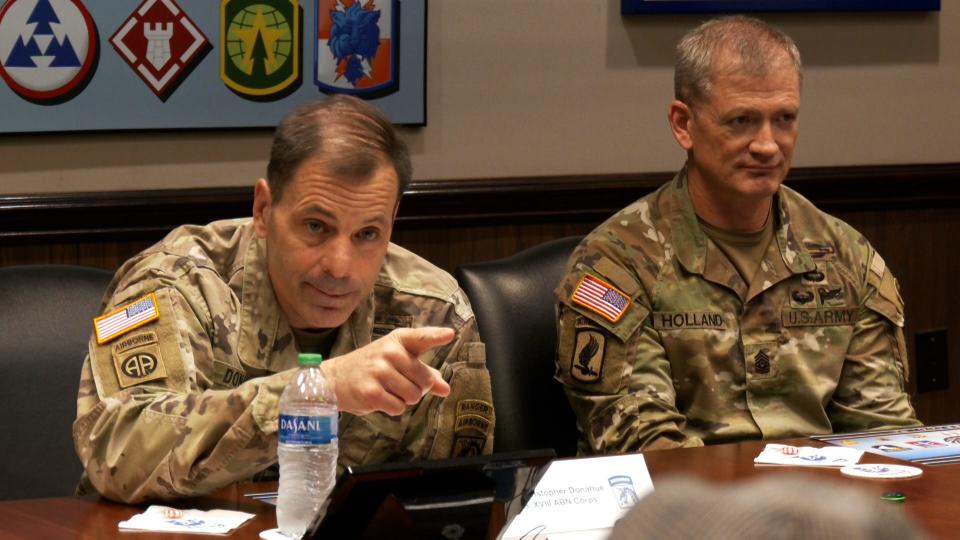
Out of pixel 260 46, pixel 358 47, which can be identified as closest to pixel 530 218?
pixel 358 47

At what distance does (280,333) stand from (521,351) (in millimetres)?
709

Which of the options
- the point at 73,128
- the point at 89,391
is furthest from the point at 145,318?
the point at 73,128

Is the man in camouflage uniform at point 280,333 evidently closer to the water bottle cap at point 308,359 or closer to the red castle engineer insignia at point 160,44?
the water bottle cap at point 308,359

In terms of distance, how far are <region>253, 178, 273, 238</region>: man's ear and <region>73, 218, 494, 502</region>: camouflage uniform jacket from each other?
0.04 metres

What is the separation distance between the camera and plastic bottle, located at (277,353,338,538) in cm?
189

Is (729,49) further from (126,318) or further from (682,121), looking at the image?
(126,318)

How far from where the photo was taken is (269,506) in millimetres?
2043

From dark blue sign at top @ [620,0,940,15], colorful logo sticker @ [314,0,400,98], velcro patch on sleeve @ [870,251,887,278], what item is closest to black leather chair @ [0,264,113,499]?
colorful logo sticker @ [314,0,400,98]

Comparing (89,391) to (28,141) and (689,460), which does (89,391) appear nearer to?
(689,460)

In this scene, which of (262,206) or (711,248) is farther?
(711,248)

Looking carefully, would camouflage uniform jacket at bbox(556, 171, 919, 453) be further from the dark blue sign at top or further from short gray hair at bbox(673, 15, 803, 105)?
the dark blue sign at top

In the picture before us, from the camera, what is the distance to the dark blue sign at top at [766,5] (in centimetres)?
407

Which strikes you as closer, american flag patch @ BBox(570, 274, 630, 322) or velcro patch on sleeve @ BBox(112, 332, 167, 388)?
velcro patch on sleeve @ BBox(112, 332, 167, 388)

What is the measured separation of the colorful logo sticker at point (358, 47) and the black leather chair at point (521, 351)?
947 millimetres
